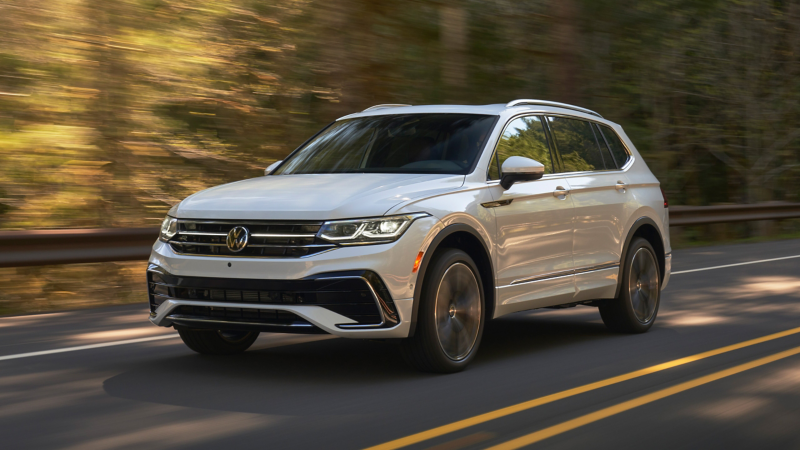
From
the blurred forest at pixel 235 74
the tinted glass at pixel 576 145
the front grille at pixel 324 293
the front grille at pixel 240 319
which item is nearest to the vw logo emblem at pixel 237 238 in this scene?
the front grille at pixel 324 293

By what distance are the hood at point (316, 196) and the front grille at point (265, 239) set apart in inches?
1.9

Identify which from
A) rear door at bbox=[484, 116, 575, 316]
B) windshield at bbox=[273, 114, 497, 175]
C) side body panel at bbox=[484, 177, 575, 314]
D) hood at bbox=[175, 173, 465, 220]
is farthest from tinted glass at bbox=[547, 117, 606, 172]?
hood at bbox=[175, 173, 465, 220]

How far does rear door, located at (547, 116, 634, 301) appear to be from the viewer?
24.8 feet

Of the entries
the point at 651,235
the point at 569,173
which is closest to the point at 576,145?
the point at 569,173

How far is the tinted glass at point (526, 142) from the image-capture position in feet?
23.0

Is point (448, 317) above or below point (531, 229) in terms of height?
below

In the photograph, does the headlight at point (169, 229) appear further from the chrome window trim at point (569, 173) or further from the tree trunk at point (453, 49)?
the tree trunk at point (453, 49)

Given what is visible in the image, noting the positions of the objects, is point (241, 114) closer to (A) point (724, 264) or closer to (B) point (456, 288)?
(A) point (724, 264)

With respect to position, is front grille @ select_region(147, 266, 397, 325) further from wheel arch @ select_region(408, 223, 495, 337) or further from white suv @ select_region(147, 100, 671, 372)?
wheel arch @ select_region(408, 223, 495, 337)

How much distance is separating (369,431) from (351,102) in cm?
1124

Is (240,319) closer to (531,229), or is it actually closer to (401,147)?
(401,147)

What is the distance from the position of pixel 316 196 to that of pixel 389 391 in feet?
4.13

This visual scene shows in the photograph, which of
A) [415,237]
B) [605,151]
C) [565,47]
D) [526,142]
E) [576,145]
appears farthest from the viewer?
[565,47]

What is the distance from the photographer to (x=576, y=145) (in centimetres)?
800
